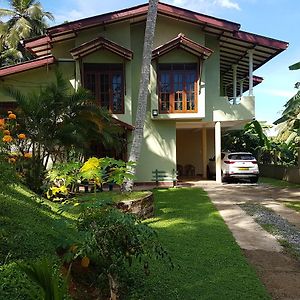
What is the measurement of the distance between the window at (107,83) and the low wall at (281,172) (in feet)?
31.6

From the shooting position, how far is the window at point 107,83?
58.9 ft

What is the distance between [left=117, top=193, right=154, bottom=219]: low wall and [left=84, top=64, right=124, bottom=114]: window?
8030 millimetres

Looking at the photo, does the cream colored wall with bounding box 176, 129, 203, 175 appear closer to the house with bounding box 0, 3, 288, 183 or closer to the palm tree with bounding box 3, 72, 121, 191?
the house with bounding box 0, 3, 288, 183

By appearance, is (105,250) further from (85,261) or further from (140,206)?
(140,206)

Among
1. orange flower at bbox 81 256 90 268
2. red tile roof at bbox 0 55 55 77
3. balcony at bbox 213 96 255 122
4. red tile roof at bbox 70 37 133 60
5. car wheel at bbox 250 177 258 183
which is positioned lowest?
car wheel at bbox 250 177 258 183

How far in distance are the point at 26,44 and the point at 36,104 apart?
323 inches

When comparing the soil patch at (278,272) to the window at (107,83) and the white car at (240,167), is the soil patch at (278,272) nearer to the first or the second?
the window at (107,83)

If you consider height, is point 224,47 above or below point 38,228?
above

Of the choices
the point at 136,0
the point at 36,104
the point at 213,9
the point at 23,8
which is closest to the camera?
the point at 36,104

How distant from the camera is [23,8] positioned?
3372 cm

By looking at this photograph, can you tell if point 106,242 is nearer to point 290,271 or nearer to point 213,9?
point 290,271

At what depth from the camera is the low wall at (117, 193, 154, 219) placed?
32.4 ft

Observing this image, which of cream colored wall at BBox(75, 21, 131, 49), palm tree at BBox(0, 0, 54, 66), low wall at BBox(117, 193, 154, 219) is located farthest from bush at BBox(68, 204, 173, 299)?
palm tree at BBox(0, 0, 54, 66)

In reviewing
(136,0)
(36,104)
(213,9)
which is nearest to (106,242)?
(36,104)
